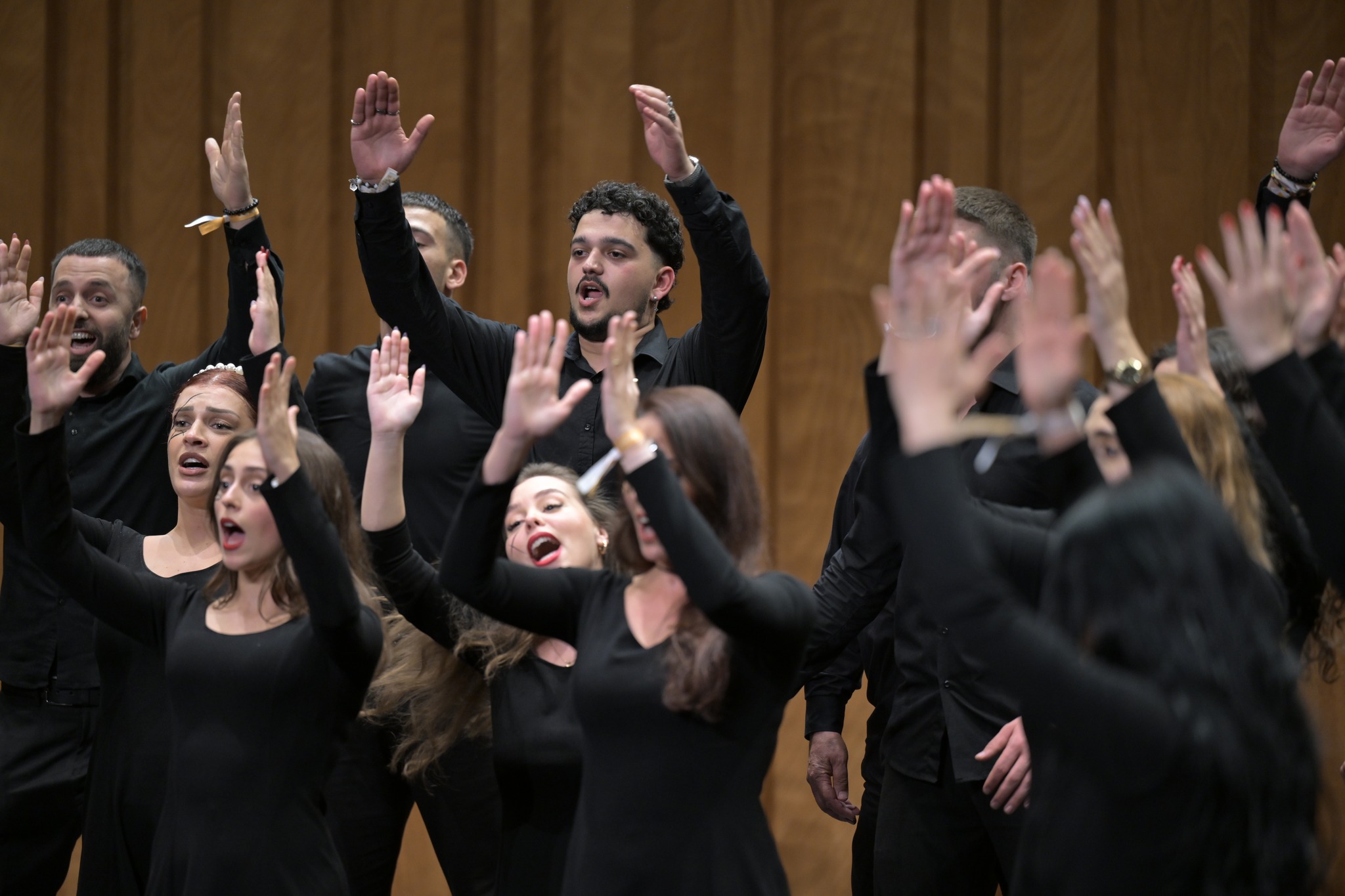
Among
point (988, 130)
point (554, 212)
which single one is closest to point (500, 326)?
point (554, 212)

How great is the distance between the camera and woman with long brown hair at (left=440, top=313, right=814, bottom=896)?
1621 millimetres

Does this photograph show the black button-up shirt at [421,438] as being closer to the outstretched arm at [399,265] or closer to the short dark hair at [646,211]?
the outstretched arm at [399,265]

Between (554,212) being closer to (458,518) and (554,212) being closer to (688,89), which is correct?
(688,89)

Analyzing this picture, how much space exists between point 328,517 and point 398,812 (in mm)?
957

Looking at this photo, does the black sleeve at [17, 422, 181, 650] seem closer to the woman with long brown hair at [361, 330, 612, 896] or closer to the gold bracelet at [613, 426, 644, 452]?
the woman with long brown hair at [361, 330, 612, 896]

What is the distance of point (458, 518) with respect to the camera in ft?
5.84

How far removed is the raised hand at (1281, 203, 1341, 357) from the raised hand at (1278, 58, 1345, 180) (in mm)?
766

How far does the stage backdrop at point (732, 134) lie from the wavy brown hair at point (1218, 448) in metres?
2.08

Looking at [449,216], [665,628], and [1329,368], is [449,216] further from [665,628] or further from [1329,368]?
[1329,368]

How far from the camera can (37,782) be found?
108 inches

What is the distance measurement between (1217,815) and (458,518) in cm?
96

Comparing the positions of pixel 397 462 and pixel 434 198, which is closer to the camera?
A: pixel 397 462

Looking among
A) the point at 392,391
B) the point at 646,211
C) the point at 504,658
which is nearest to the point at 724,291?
the point at 646,211

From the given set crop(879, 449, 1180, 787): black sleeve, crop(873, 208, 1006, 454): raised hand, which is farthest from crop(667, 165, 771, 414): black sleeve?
crop(879, 449, 1180, 787): black sleeve
